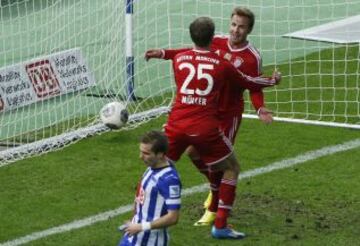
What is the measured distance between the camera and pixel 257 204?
9.99 meters

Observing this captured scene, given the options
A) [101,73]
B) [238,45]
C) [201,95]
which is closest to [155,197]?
[201,95]

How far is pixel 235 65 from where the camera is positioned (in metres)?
9.23

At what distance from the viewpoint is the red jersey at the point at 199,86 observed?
855 centimetres

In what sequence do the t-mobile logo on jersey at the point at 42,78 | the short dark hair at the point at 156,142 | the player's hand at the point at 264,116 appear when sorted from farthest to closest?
the t-mobile logo on jersey at the point at 42,78, the player's hand at the point at 264,116, the short dark hair at the point at 156,142

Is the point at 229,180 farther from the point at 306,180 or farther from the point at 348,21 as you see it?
the point at 348,21

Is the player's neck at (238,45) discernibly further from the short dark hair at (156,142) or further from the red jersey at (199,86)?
the short dark hair at (156,142)

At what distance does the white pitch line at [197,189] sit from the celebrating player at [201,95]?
1210mm

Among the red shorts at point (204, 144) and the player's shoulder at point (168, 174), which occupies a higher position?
the player's shoulder at point (168, 174)

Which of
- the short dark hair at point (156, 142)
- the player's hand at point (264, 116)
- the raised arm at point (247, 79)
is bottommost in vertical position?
the player's hand at point (264, 116)

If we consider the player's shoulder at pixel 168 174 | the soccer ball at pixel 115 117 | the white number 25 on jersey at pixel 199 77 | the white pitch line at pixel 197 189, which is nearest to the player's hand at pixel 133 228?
the player's shoulder at pixel 168 174

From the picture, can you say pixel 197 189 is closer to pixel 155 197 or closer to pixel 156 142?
pixel 155 197

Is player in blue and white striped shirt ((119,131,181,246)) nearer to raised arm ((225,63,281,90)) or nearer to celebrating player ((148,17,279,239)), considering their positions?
celebrating player ((148,17,279,239))

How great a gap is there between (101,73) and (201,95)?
214 inches

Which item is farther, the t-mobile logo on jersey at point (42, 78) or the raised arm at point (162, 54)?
the t-mobile logo on jersey at point (42, 78)
